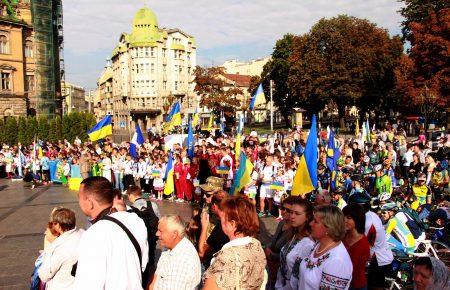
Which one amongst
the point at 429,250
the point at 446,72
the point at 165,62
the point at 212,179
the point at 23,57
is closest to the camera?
the point at 212,179

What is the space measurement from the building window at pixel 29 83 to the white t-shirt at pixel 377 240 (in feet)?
192

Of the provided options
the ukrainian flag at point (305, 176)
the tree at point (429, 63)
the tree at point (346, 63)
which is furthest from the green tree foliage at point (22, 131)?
the ukrainian flag at point (305, 176)

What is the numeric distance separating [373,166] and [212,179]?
11.9 meters

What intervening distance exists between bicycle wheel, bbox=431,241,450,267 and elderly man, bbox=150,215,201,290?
545 cm

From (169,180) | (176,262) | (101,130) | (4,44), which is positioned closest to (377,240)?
(176,262)

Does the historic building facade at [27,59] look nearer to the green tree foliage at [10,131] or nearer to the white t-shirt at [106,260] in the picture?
the green tree foliage at [10,131]

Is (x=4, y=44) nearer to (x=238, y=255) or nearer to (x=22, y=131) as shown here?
(x=22, y=131)

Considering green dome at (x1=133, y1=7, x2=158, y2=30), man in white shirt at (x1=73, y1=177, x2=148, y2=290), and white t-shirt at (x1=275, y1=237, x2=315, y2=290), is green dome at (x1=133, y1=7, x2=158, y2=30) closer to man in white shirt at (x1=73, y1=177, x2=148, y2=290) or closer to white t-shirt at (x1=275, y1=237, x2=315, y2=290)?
white t-shirt at (x1=275, y1=237, x2=315, y2=290)

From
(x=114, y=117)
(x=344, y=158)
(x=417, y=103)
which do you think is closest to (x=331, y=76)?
(x=417, y=103)

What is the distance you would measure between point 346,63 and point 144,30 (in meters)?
55.0

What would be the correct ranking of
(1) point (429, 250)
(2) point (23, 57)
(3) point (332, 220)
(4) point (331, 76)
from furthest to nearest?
(2) point (23, 57) < (4) point (331, 76) < (1) point (429, 250) < (3) point (332, 220)

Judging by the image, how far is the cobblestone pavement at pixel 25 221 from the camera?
350 inches

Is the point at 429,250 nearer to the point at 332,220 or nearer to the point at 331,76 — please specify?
the point at 332,220

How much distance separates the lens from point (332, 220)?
4.12 meters
